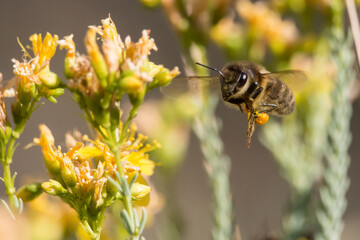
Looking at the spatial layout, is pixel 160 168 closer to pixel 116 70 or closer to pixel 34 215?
pixel 34 215

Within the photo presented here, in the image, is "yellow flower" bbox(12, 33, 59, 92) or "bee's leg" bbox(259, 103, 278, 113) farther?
"bee's leg" bbox(259, 103, 278, 113)

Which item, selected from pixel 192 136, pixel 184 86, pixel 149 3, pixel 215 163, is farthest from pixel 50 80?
pixel 192 136

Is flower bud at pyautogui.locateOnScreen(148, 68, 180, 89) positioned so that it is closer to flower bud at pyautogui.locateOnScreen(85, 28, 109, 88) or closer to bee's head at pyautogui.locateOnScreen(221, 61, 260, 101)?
flower bud at pyautogui.locateOnScreen(85, 28, 109, 88)

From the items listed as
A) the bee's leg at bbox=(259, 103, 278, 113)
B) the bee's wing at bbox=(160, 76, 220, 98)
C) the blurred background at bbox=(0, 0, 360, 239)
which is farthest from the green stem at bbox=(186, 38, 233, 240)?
the blurred background at bbox=(0, 0, 360, 239)

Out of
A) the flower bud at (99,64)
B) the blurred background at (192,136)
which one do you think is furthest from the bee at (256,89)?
the blurred background at (192,136)

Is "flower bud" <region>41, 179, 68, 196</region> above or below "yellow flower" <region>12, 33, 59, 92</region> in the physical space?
below

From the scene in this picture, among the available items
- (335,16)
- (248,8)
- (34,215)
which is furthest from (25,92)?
(248,8)

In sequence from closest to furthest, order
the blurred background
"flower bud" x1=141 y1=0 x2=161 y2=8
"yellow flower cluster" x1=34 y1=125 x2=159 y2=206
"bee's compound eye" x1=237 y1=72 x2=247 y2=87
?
"yellow flower cluster" x1=34 y1=125 x2=159 y2=206 < "bee's compound eye" x1=237 y1=72 x2=247 y2=87 < "flower bud" x1=141 y1=0 x2=161 y2=8 < the blurred background
